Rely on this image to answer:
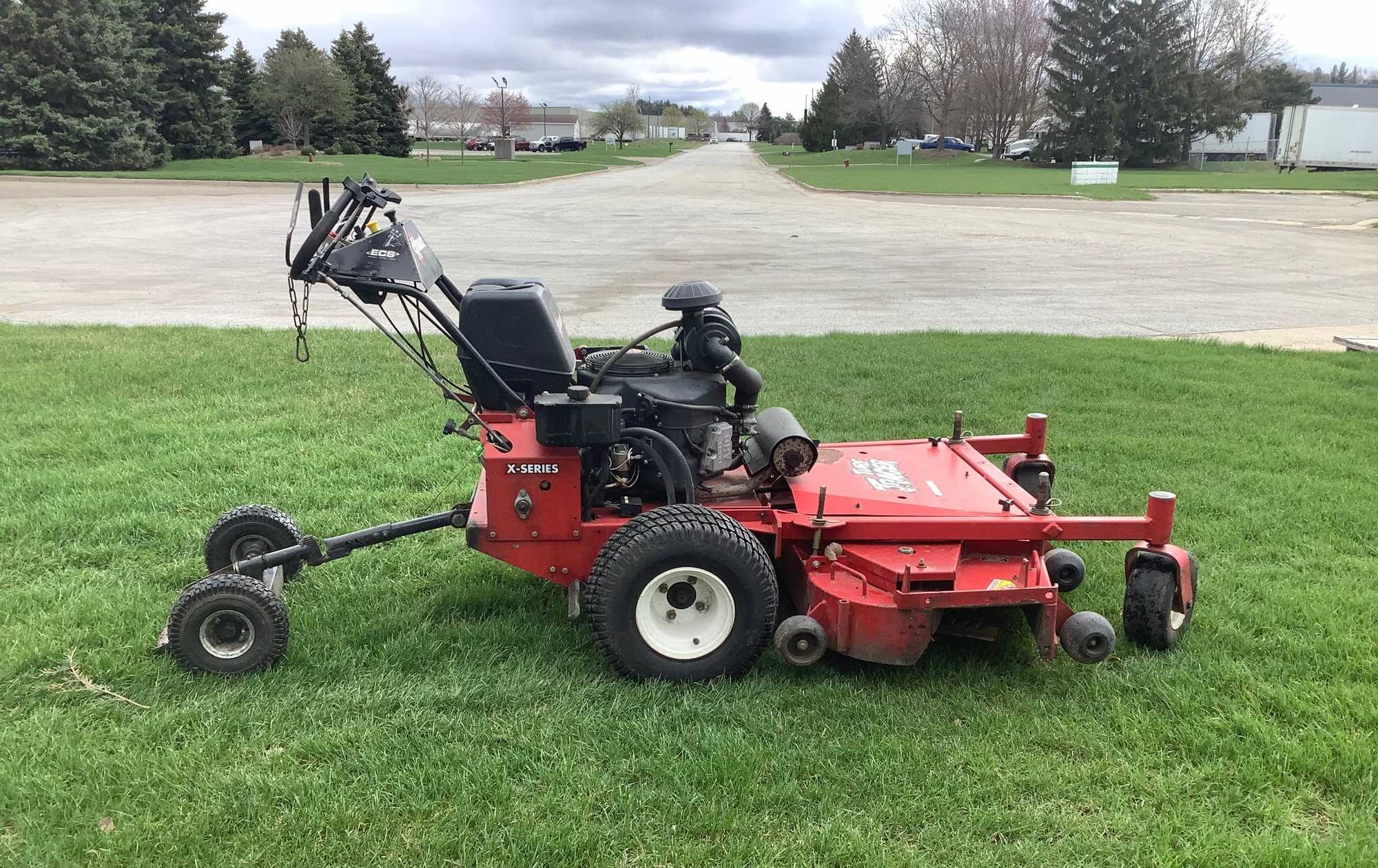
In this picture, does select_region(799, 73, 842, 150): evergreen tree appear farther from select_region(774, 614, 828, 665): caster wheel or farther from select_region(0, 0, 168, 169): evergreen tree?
select_region(774, 614, 828, 665): caster wheel

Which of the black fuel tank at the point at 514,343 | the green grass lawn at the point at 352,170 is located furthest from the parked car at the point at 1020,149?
the black fuel tank at the point at 514,343

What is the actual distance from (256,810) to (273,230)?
19034mm

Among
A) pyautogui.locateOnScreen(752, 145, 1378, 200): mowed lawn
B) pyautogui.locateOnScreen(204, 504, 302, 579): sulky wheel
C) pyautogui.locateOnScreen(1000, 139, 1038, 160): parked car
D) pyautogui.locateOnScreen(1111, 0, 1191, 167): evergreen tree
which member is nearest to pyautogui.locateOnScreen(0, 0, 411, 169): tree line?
pyautogui.locateOnScreen(752, 145, 1378, 200): mowed lawn

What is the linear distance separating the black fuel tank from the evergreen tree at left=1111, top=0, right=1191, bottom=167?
5946 cm

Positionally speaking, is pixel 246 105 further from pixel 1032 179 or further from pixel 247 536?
pixel 247 536

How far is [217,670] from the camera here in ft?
11.6

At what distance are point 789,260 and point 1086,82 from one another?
1897 inches

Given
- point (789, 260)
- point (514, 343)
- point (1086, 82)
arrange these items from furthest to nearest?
1. point (1086, 82)
2. point (789, 260)
3. point (514, 343)

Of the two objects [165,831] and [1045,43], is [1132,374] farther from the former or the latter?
[1045,43]

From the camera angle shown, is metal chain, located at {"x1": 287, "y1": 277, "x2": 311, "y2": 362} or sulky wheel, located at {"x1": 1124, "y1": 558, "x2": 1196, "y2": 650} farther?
sulky wheel, located at {"x1": 1124, "y1": 558, "x2": 1196, "y2": 650}

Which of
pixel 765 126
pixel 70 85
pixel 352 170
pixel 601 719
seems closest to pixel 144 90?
pixel 70 85

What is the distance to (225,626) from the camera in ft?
11.8

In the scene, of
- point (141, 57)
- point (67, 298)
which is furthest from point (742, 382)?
point (141, 57)

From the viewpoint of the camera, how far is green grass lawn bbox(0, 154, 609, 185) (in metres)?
35.8
